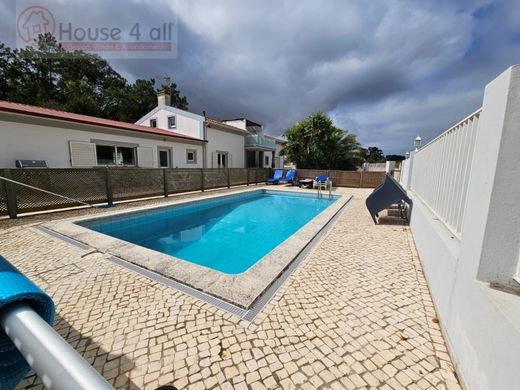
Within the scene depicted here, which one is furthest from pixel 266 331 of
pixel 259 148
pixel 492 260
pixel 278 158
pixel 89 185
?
pixel 278 158

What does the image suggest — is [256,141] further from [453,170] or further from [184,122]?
[453,170]

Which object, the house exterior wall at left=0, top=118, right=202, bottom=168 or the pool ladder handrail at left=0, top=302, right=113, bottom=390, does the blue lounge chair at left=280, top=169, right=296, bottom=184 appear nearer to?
the house exterior wall at left=0, top=118, right=202, bottom=168

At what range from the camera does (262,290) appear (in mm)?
2875

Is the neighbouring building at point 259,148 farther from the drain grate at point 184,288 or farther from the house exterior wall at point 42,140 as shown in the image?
the drain grate at point 184,288

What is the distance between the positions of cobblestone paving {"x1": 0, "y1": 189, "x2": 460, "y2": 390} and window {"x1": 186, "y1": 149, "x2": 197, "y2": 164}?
1308 centimetres

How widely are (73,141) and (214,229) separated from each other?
824cm

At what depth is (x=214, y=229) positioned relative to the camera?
25.0ft

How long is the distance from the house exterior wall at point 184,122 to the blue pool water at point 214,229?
8734 mm

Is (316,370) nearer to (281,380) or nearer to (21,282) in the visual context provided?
(281,380)

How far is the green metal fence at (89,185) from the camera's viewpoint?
6.55 meters

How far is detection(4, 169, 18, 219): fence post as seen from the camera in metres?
6.29

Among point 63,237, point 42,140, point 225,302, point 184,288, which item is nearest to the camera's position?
point 225,302

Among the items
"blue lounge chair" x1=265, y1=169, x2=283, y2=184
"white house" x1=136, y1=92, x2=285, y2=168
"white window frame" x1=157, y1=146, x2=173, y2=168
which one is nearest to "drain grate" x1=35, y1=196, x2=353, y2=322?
"white window frame" x1=157, y1=146, x2=173, y2=168

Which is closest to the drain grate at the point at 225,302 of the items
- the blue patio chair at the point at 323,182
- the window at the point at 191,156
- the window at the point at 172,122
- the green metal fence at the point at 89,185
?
the green metal fence at the point at 89,185
